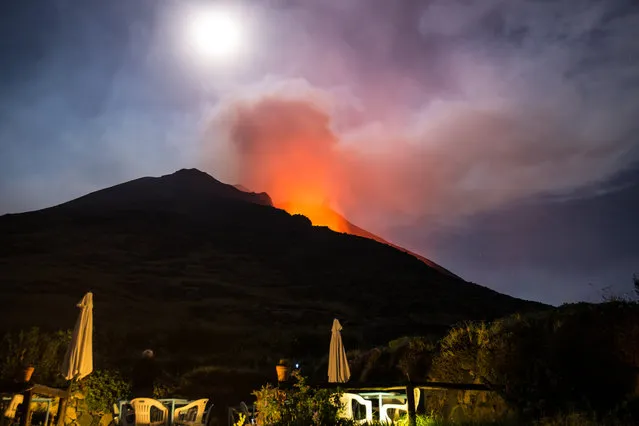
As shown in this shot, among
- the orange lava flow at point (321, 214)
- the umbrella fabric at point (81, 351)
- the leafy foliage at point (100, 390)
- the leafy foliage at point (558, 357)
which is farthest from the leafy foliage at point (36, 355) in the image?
the orange lava flow at point (321, 214)

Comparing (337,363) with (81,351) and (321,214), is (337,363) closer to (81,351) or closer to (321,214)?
(81,351)

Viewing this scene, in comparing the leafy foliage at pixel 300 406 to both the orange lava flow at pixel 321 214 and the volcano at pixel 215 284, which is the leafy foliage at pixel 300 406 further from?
the orange lava flow at pixel 321 214

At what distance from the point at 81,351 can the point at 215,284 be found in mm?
46043

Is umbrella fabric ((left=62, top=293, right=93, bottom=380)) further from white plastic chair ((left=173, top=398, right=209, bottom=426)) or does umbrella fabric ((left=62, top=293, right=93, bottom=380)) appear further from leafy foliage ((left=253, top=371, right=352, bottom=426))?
leafy foliage ((left=253, top=371, right=352, bottom=426))

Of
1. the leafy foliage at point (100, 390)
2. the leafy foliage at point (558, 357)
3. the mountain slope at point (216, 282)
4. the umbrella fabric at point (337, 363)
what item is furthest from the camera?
the mountain slope at point (216, 282)

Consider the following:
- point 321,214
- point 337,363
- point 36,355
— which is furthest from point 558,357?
point 321,214

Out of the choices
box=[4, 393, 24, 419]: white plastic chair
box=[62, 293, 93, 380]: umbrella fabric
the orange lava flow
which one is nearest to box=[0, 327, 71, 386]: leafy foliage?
box=[62, 293, 93, 380]: umbrella fabric

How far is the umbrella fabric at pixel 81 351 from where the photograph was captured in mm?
9547

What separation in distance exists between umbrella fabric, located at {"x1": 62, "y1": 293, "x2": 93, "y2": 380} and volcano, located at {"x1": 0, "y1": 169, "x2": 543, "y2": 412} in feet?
41.4

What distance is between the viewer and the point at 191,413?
35.0ft

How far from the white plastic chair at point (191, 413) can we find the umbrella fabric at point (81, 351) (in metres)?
1.86

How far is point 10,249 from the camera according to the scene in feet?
196

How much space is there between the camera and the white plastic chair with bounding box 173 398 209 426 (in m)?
10.4

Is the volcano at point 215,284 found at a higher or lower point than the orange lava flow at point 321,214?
lower
